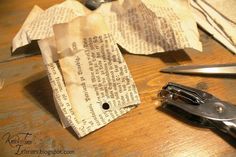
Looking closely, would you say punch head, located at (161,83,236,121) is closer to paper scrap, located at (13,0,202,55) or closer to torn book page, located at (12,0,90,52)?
paper scrap, located at (13,0,202,55)

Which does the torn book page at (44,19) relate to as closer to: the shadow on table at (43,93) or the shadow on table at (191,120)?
the shadow on table at (43,93)

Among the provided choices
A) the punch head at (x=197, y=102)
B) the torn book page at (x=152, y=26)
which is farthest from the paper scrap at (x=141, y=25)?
the punch head at (x=197, y=102)

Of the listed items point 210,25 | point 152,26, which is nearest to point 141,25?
point 152,26

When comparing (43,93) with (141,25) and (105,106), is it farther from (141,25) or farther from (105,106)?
(141,25)

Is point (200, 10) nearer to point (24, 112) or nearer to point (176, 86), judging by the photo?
point (176, 86)

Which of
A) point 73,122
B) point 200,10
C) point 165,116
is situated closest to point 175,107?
point 165,116

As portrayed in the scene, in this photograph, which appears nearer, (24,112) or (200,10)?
(24,112)

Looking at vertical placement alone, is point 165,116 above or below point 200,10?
below
